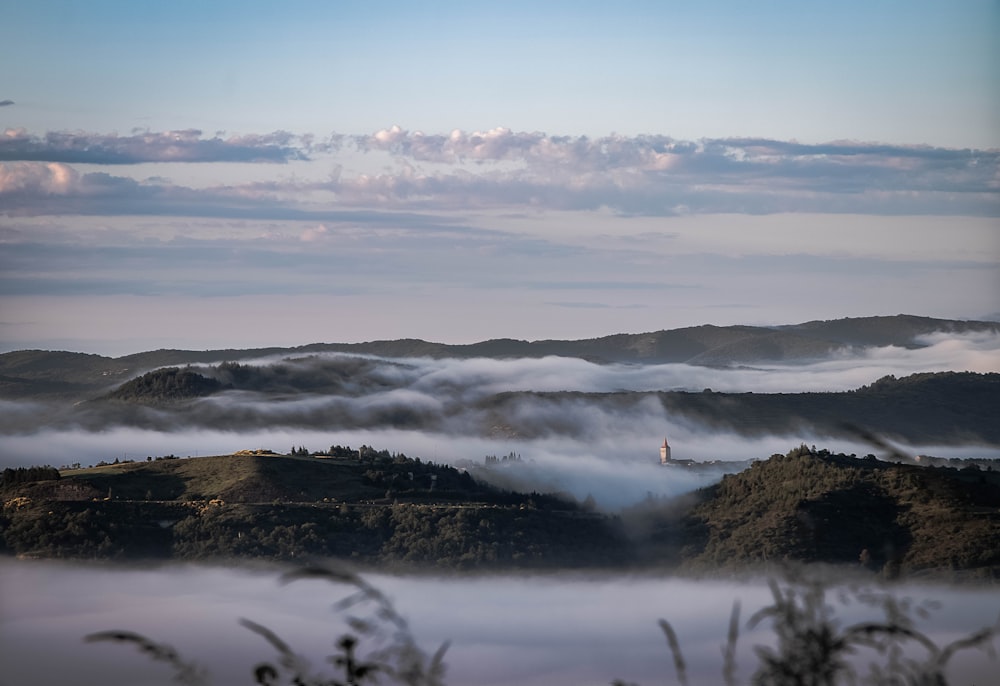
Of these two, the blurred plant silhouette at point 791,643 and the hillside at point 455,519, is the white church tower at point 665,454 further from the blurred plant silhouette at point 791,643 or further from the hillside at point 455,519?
the blurred plant silhouette at point 791,643

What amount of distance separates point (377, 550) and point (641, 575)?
1510 cm

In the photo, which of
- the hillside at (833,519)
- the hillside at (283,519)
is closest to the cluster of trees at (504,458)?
the hillside at (283,519)

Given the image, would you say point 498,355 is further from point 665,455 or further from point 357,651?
point 357,651

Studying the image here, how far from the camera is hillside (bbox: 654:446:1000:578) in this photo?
6781cm

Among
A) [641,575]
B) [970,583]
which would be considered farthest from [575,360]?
[970,583]

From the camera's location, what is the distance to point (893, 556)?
491 centimetres

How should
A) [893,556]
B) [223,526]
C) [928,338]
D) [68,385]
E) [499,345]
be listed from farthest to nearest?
1. [499,345]
2. [928,338]
3. [68,385]
4. [223,526]
5. [893,556]

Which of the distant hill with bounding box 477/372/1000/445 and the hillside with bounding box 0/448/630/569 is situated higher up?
the distant hill with bounding box 477/372/1000/445


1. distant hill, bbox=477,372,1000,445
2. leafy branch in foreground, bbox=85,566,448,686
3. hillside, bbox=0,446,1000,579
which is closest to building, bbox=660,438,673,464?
distant hill, bbox=477,372,1000,445

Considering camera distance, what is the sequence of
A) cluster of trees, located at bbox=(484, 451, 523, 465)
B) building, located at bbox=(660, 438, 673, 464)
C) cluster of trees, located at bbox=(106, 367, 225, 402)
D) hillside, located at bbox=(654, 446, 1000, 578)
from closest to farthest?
hillside, located at bbox=(654, 446, 1000, 578) → cluster of trees, located at bbox=(484, 451, 523, 465) → building, located at bbox=(660, 438, 673, 464) → cluster of trees, located at bbox=(106, 367, 225, 402)

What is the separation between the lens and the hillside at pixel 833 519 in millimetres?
67812

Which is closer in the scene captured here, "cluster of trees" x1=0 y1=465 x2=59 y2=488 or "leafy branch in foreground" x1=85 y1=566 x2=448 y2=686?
"leafy branch in foreground" x1=85 y1=566 x2=448 y2=686

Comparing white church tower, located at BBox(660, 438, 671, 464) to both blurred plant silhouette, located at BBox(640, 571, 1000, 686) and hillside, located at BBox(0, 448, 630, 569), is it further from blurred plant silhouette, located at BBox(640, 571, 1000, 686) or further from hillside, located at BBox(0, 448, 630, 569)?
blurred plant silhouette, located at BBox(640, 571, 1000, 686)

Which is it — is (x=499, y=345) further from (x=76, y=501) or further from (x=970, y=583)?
(x=970, y=583)
